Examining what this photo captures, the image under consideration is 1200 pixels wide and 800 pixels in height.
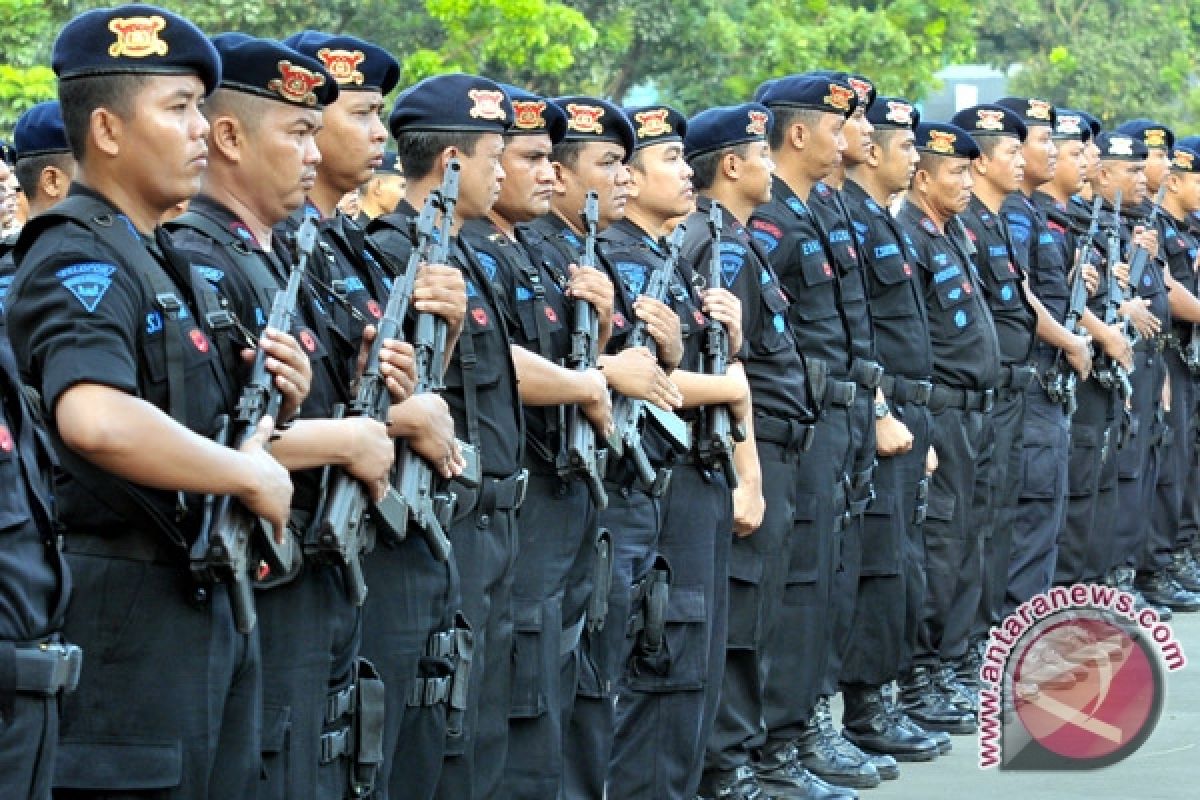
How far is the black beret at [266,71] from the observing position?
5.22 metres

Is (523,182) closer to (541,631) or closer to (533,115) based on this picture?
(533,115)

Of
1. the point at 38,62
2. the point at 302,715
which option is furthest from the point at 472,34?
the point at 302,715

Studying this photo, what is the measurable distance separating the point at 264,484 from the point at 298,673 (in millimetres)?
683

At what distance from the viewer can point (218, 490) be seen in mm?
4418

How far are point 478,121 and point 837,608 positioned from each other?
10.5 ft

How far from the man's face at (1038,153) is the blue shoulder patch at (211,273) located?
757 cm

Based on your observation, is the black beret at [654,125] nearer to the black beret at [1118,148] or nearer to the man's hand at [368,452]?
the man's hand at [368,452]

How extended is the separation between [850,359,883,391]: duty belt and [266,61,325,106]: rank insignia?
3.81 metres

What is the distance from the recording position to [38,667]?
4.12 meters

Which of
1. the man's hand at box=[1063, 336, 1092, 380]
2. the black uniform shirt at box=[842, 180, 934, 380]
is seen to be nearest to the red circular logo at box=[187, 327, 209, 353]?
the black uniform shirt at box=[842, 180, 934, 380]

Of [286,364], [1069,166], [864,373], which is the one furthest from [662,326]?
[1069,166]

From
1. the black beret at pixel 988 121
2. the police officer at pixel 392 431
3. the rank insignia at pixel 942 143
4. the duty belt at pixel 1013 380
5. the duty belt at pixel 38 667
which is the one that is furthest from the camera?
the black beret at pixel 988 121

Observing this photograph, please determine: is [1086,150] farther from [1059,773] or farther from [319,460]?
[319,460]

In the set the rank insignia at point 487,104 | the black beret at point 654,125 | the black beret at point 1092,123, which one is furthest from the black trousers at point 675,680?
the black beret at point 1092,123
